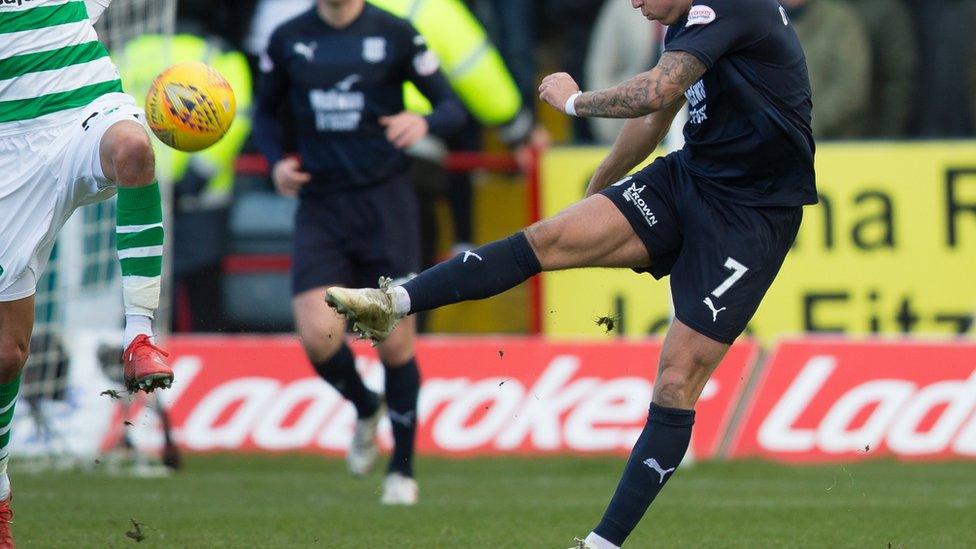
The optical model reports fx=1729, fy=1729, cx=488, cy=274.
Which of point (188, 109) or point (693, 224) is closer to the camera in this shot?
point (693, 224)

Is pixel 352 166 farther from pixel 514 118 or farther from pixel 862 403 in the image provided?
pixel 862 403

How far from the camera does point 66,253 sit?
11.0 metres

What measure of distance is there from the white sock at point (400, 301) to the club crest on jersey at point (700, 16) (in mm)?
1372

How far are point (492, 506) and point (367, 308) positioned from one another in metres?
2.72

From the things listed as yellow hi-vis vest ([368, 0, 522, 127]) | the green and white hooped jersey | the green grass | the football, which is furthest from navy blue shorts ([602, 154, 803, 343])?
yellow hi-vis vest ([368, 0, 522, 127])

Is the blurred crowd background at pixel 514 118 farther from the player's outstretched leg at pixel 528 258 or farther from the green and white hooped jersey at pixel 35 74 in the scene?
the player's outstretched leg at pixel 528 258

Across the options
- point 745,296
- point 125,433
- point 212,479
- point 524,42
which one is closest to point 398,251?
point 212,479

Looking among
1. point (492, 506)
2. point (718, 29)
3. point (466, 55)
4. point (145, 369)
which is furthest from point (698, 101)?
point (466, 55)

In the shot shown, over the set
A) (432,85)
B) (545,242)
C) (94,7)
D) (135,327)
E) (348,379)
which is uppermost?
(94,7)

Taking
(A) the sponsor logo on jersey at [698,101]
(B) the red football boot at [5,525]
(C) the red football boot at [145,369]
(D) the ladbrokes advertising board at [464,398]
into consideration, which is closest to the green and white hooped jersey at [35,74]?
(C) the red football boot at [145,369]

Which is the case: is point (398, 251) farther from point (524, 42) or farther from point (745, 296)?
point (524, 42)

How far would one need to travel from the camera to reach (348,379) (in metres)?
9.09

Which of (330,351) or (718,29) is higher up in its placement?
(718,29)

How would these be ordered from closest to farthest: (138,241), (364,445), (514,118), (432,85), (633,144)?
(138,241)
(633,144)
(432,85)
(364,445)
(514,118)
